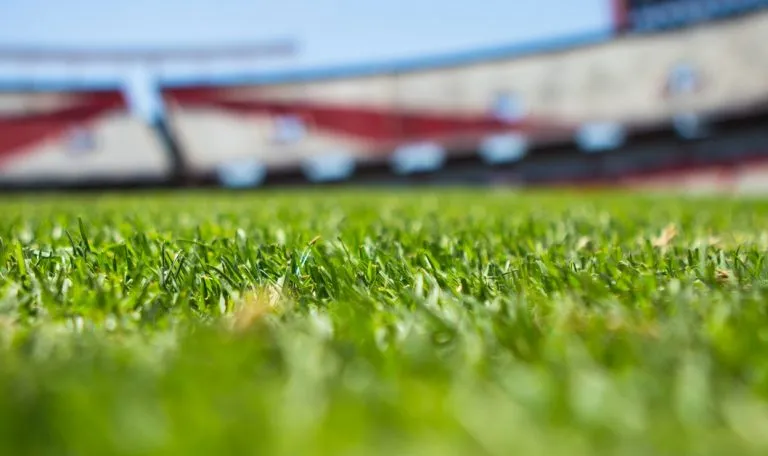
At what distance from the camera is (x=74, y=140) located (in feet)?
82.5

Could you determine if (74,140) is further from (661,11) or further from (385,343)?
(385,343)

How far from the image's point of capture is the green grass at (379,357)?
1.32ft

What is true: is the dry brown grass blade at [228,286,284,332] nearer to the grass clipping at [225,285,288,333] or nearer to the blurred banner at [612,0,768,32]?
the grass clipping at [225,285,288,333]

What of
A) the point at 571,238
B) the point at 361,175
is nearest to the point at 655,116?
the point at 361,175

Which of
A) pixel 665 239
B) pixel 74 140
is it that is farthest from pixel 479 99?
pixel 665 239

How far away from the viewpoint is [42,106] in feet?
82.5

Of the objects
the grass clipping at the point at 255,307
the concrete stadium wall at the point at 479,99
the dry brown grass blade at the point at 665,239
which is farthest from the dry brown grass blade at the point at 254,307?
the concrete stadium wall at the point at 479,99

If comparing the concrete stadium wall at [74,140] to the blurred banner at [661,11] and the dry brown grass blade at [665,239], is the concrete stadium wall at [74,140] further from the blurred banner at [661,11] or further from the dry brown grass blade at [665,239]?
the dry brown grass blade at [665,239]

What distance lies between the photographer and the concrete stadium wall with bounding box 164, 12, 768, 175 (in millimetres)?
20781

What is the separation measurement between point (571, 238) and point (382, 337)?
4.35ft

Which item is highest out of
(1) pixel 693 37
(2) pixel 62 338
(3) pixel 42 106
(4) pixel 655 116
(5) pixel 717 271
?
(3) pixel 42 106

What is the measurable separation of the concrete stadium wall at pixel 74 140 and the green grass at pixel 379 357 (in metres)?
25.1

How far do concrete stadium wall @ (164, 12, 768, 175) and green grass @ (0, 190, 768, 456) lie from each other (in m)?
21.8

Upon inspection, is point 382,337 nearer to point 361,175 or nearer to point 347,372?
point 347,372
